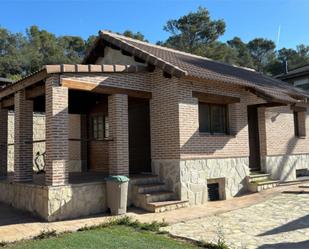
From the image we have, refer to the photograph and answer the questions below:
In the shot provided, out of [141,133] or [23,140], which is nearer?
[23,140]

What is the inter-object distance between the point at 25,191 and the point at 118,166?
260 cm

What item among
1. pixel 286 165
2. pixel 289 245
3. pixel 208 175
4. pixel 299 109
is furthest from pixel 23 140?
pixel 299 109

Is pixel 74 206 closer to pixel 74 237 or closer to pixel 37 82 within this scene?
pixel 74 237

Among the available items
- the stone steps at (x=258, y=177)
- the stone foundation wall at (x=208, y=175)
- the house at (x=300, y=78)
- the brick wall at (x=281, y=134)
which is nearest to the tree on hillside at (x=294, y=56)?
the house at (x=300, y=78)

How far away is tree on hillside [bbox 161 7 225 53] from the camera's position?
44.9m

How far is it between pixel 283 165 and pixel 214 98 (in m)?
5.23

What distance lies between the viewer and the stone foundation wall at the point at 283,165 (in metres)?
14.5

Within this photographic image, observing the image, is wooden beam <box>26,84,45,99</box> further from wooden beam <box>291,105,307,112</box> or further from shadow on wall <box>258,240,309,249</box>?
wooden beam <box>291,105,307,112</box>

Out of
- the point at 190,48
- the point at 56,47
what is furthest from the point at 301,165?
the point at 56,47

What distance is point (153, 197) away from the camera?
1001 cm

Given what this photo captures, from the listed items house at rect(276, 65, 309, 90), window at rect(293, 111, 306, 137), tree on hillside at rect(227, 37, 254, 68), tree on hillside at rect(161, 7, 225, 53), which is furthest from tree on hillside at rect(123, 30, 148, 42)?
window at rect(293, 111, 306, 137)

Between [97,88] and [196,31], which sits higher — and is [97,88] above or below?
below

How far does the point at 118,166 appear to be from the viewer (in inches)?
401

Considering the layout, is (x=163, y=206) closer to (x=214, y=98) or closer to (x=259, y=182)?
(x=214, y=98)
